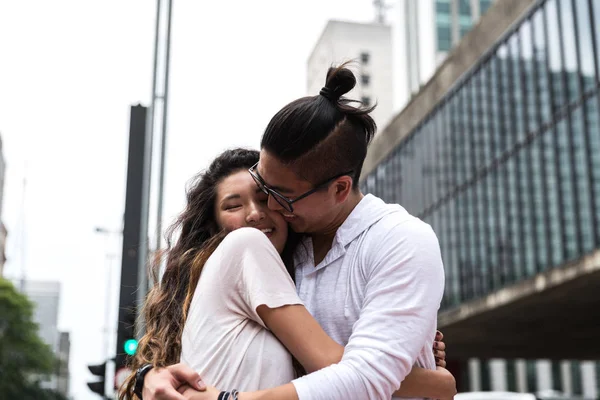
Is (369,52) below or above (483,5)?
above

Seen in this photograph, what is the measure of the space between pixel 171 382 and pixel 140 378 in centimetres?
19

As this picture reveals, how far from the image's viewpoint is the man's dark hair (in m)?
2.70

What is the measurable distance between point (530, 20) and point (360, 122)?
20022 millimetres

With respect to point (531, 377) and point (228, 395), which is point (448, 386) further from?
point (531, 377)

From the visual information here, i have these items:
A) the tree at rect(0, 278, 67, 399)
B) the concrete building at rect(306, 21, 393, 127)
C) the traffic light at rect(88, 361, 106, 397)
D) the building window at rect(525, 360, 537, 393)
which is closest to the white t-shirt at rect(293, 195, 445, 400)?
the traffic light at rect(88, 361, 106, 397)

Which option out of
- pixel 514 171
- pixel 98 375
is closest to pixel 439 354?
pixel 98 375

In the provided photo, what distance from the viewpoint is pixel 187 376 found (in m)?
2.49

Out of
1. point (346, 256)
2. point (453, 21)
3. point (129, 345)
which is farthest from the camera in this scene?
point (453, 21)

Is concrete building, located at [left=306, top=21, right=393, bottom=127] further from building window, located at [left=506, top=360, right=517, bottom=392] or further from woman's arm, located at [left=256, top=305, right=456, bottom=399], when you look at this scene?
woman's arm, located at [left=256, top=305, right=456, bottom=399]

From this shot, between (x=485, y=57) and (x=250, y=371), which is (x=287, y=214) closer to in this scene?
(x=250, y=371)

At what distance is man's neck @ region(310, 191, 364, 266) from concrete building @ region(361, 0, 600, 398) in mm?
16556

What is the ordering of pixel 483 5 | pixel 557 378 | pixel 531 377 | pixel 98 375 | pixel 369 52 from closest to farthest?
1. pixel 98 375
2. pixel 557 378
3. pixel 531 377
4. pixel 483 5
5. pixel 369 52

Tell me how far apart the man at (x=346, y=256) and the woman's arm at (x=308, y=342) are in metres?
0.06

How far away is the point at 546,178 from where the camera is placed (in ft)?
70.5
